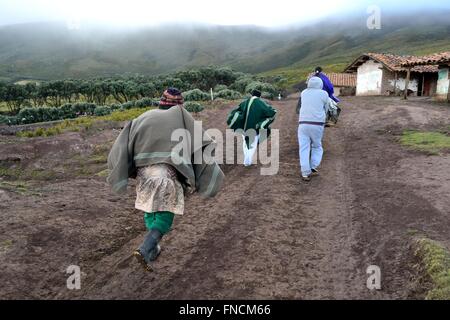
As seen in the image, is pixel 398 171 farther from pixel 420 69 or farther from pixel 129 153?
pixel 420 69

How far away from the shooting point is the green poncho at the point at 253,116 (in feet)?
32.4

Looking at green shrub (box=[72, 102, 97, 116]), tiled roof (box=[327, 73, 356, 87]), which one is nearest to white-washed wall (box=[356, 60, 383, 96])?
tiled roof (box=[327, 73, 356, 87])

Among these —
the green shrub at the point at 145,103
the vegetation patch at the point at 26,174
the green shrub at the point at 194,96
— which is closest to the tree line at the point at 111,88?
the green shrub at the point at 145,103

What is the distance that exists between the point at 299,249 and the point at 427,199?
2.53m

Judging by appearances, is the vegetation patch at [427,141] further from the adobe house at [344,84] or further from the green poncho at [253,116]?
the adobe house at [344,84]

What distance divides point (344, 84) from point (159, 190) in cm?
4700

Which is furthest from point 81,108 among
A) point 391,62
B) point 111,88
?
point 391,62

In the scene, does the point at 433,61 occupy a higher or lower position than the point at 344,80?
higher

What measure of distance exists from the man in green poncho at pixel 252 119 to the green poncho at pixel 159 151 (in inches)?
190

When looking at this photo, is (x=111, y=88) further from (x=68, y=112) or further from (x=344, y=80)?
(x=344, y=80)

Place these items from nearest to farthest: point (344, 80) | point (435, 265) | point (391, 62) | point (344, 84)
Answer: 1. point (435, 265)
2. point (391, 62)
3. point (344, 84)
4. point (344, 80)

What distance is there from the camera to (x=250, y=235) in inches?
222
